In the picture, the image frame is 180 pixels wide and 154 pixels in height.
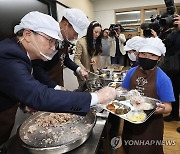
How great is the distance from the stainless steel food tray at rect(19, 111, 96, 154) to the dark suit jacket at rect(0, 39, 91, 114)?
6.5 inches

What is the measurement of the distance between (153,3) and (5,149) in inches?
263

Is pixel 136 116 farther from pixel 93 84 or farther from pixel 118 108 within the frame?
pixel 93 84

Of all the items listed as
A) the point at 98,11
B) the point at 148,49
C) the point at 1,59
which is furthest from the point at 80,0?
the point at 1,59

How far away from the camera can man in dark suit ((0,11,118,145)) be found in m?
0.71

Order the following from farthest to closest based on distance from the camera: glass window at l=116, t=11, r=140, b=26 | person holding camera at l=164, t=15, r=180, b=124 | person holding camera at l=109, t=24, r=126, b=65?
glass window at l=116, t=11, r=140, b=26, person holding camera at l=109, t=24, r=126, b=65, person holding camera at l=164, t=15, r=180, b=124

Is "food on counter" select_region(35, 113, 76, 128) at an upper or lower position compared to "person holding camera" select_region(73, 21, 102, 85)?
lower

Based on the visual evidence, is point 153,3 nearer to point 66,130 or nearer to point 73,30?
point 73,30

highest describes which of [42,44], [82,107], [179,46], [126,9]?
[126,9]

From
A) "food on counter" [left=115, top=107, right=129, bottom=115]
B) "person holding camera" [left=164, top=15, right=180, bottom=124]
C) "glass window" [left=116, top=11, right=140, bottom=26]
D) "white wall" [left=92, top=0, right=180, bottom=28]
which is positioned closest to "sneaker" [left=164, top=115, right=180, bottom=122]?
"person holding camera" [left=164, top=15, right=180, bottom=124]

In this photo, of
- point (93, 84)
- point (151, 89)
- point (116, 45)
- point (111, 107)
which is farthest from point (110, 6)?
point (111, 107)

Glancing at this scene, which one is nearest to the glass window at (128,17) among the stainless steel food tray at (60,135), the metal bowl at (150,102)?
the metal bowl at (150,102)

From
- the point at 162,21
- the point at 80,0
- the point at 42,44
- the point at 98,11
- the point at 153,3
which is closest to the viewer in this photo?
the point at 42,44

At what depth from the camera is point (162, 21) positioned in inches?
74.8

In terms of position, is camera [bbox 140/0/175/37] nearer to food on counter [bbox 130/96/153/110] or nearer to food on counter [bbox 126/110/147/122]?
food on counter [bbox 130/96/153/110]
